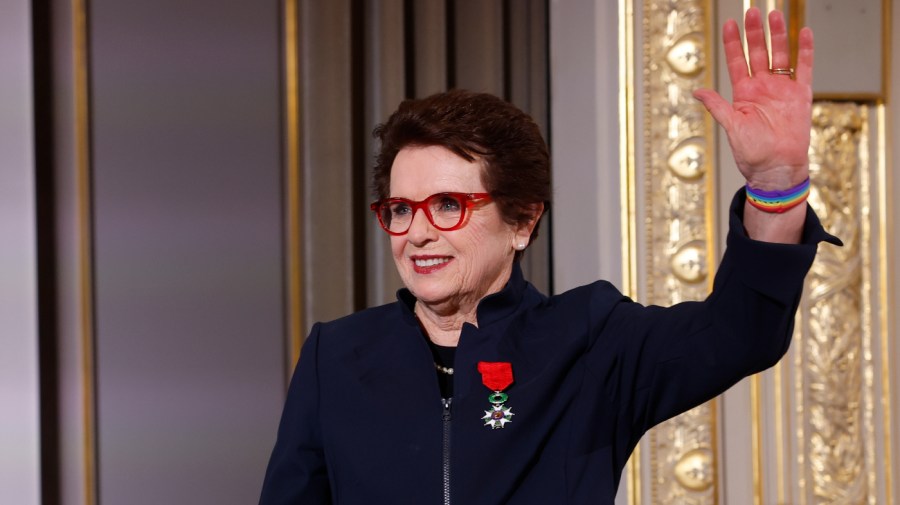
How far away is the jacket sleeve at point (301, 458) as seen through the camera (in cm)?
157

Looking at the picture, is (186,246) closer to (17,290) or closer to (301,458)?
(17,290)

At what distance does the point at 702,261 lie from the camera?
286cm

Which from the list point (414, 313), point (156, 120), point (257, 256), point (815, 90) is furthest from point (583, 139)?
point (414, 313)

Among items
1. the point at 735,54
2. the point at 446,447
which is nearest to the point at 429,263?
the point at 446,447

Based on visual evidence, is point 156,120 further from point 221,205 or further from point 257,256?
point 257,256

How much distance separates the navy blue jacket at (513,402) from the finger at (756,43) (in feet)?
1.00

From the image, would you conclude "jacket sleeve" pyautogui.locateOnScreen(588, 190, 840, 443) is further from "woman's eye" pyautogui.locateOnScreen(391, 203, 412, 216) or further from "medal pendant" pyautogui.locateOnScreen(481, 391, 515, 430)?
"woman's eye" pyautogui.locateOnScreen(391, 203, 412, 216)

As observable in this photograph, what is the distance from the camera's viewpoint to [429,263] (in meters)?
1.55

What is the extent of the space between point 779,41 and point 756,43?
29 mm

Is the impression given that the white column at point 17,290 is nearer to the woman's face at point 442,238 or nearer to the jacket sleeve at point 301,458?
the jacket sleeve at point 301,458

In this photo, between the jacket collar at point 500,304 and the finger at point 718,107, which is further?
the jacket collar at point 500,304

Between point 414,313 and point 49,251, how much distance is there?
1.45 meters

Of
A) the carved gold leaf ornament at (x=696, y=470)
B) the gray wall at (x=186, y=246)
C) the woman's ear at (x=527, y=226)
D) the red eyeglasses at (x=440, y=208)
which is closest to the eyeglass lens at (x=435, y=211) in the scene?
the red eyeglasses at (x=440, y=208)

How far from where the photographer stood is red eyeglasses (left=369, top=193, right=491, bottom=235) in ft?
5.01
